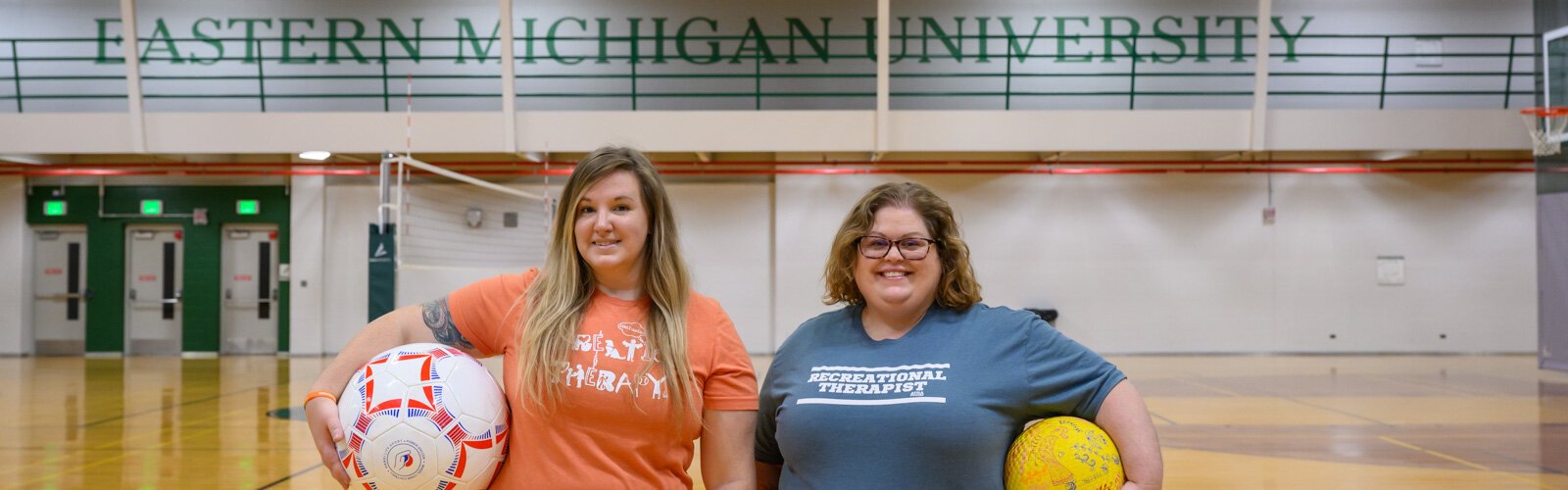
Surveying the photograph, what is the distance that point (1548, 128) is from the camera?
9094mm

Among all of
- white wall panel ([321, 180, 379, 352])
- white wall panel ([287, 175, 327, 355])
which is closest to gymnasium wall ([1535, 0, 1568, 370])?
white wall panel ([321, 180, 379, 352])

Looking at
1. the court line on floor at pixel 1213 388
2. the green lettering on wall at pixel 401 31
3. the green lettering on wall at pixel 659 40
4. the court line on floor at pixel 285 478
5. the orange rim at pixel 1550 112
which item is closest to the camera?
the court line on floor at pixel 285 478

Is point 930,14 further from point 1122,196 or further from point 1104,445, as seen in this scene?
point 1104,445

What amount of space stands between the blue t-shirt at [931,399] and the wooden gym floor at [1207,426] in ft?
10.2

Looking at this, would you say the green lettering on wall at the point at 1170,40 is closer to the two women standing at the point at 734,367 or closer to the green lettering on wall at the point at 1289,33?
the green lettering on wall at the point at 1289,33

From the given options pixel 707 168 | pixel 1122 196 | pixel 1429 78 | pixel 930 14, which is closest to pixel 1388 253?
pixel 1429 78

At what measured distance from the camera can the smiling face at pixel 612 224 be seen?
172 centimetres

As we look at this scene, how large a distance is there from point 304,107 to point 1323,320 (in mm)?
13474

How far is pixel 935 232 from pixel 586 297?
68 cm

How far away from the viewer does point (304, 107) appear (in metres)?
12.2

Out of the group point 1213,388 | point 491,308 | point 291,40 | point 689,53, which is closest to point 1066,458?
Answer: point 491,308

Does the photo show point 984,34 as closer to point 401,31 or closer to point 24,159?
point 401,31

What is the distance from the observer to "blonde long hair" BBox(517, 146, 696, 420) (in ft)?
5.49

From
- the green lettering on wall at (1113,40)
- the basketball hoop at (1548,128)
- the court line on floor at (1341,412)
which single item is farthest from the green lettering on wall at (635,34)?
the basketball hoop at (1548,128)
